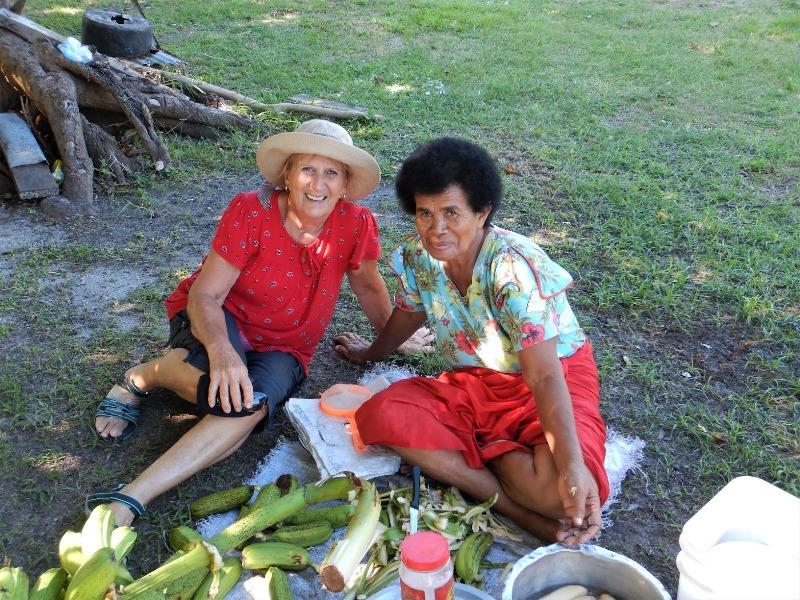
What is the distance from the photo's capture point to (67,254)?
14.5ft

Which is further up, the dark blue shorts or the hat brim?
the hat brim

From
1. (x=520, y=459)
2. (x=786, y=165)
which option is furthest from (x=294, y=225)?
(x=786, y=165)

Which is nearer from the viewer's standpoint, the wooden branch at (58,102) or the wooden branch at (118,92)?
the wooden branch at (58,102)

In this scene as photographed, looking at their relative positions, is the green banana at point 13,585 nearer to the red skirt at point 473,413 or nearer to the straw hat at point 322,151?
the red skirt at point 473,413

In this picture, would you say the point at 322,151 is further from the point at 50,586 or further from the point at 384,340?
the point at 50,586

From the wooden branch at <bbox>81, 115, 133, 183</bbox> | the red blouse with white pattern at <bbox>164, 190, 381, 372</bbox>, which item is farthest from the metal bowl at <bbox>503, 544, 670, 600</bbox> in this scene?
the wooden branch at <bbox>81, 115, 133, 183</bbox>

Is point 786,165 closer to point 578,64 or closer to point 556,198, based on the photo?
point 556,198

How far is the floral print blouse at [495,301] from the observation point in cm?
255

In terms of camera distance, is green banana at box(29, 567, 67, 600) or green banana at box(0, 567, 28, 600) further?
green banana at box(29, 567, 67, 600)

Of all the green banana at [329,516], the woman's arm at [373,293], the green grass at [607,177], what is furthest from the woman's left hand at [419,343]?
the green banana at [329,516]

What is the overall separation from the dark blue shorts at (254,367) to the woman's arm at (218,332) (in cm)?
6

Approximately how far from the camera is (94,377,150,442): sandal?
3.08 meters

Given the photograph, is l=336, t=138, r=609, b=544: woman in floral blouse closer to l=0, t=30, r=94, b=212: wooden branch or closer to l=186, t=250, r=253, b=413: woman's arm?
l=186, t=250, r=253, b=413: woman's arm

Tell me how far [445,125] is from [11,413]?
439 centimetres
